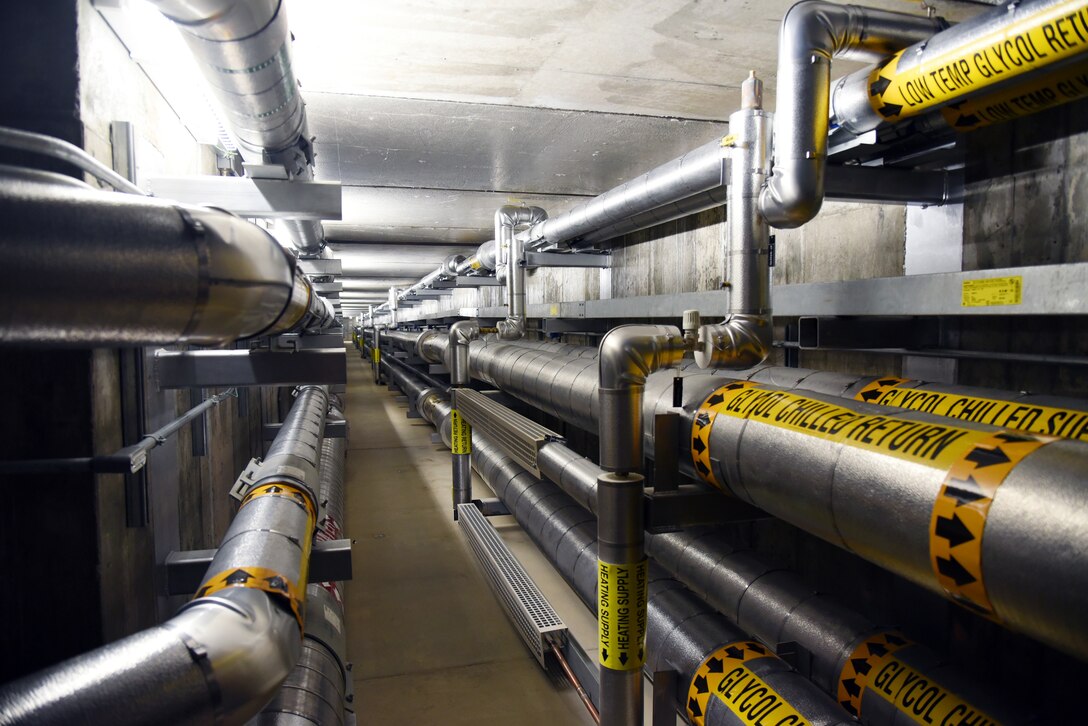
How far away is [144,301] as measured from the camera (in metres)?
0.72

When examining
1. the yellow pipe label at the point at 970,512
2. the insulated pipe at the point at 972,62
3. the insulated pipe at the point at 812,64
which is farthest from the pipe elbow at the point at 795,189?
the yellow pipe label at the point at 970,512

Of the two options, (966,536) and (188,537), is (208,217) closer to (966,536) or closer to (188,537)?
(966,536)

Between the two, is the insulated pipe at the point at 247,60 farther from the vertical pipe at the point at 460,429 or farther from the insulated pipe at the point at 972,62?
the vertical pipe at the point at 460,429

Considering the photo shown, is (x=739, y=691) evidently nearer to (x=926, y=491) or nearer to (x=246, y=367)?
(x=926, y=491)

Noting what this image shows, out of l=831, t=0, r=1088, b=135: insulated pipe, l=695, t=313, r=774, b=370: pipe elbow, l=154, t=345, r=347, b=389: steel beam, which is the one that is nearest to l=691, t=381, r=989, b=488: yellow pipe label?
l=695, t=313, r=774, b=370: pipe elbow

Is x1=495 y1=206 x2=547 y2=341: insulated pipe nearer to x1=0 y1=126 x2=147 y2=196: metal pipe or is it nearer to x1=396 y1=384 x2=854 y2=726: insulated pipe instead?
x1=396 y1=384 x2=854 y2=726: insulated pipe

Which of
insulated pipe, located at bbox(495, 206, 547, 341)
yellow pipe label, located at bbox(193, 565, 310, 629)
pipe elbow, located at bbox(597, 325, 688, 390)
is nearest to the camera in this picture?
yellow pipe label, located at bbox(193, 565, 310, 629)

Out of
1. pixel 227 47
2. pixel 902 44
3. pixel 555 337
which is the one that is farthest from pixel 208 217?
pixel 555 337

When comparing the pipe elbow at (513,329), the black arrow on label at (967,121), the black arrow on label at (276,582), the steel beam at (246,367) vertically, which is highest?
the black arrow on label at (967,121)

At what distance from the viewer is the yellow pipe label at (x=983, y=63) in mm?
1058

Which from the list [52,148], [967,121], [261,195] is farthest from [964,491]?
[261,195]

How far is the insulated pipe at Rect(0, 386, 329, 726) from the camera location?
73cm

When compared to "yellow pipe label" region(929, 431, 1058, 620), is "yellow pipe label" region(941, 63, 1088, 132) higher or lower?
higher

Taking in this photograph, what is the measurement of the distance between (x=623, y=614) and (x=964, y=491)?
1.10m
